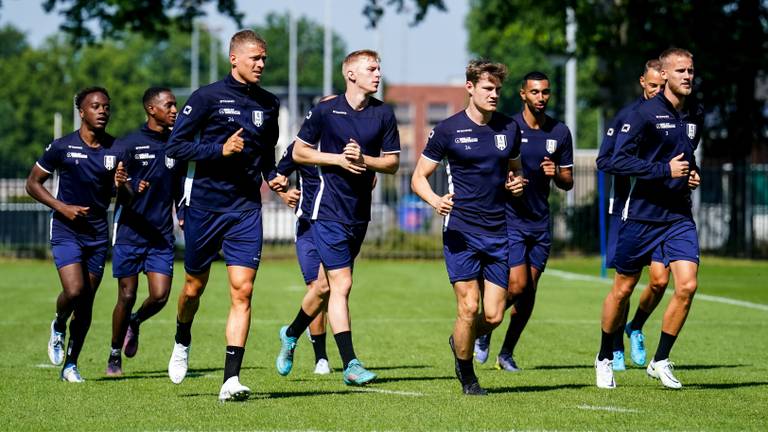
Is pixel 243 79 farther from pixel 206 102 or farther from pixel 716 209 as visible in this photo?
pixel 716 209

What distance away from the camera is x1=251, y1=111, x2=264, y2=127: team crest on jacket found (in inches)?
383

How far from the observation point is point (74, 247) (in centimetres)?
1150

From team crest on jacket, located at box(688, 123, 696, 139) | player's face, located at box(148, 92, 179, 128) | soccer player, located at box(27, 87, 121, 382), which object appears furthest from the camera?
player's face, located at box(148, 92, 179, 128)

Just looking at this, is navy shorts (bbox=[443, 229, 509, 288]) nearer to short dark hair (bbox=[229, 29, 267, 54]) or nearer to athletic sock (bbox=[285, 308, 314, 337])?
athletic sock (bbox=[285, 308, 314, 337])

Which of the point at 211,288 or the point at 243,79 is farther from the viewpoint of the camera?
the point at 211,288

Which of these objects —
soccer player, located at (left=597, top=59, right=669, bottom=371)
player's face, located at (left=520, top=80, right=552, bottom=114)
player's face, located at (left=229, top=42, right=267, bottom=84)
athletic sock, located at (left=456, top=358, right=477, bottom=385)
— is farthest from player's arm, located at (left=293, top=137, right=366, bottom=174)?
player's face, located at (left=520, top=80, right=552, bottom=114)

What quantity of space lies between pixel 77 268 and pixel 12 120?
10560cm

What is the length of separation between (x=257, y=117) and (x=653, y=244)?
3163 millimetres

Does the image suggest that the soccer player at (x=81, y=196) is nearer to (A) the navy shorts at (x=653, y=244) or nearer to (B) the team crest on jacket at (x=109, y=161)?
(B) the team crest on jacket at (x=109, y=161)

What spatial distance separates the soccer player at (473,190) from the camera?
996cm

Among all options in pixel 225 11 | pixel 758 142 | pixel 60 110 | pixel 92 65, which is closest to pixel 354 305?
pixel 225 11

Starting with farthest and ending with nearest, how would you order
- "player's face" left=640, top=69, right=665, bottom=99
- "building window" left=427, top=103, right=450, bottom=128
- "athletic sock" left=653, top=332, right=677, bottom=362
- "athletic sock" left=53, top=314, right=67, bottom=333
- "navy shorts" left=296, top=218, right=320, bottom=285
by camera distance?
1. "building window" left=427, top=103, right=450, bottom=128
2. "athletic sock" left=53, top=314, right=67, bottom=333
3. "player's face" left=640, top=69, right=665, bottom=99
4. "navy shorts" left=296, top=218, right=320, bottom=285
5. "athletic sock" left=653, top=332, right=677, bottom=362

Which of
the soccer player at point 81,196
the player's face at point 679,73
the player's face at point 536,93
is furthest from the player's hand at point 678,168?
the soccer player at point 81,196

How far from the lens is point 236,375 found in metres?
9.38
